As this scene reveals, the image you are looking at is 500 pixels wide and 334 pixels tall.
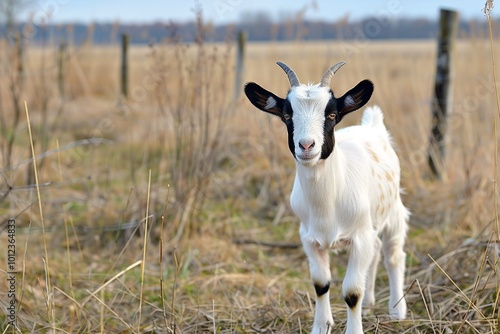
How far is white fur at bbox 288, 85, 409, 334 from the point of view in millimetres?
2711

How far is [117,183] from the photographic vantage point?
672 cm

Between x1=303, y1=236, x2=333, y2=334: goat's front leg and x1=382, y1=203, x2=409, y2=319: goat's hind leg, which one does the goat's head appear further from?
x1=382, y1=203, x2=409, y2=319: goat's hind leg

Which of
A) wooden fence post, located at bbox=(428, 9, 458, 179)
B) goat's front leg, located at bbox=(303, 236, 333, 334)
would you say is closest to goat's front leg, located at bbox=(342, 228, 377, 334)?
goat's front leg, located at bbox=(303, 236, 333, 334)

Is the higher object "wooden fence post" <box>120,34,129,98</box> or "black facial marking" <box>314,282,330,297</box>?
"wooden fence post" <box>120,34,129,98</box>

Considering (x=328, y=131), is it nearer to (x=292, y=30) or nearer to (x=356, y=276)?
(x=356, y=276)

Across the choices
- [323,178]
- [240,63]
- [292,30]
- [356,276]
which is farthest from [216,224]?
[240,63]

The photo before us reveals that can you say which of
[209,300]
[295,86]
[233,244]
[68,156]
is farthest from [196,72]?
[68,156]

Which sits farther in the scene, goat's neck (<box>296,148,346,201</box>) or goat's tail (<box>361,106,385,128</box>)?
goat's tail (<box>361,106,385,128</box>)

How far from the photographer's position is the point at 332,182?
2936 mm

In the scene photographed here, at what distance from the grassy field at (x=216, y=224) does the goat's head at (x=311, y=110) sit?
1.97ft

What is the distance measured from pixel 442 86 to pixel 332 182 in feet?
12.7

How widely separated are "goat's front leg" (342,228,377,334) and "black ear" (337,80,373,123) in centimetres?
61

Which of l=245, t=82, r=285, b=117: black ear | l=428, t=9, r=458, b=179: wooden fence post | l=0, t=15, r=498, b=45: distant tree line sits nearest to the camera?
l=245, t=82, r=285, b=117: black ear

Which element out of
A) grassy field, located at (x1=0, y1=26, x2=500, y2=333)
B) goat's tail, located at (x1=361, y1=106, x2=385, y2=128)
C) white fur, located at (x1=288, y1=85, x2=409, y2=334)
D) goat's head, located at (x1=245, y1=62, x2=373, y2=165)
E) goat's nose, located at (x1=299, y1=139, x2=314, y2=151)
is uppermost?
goat's head, located at (x1=245, y1=62, x2=373, y2=165)
